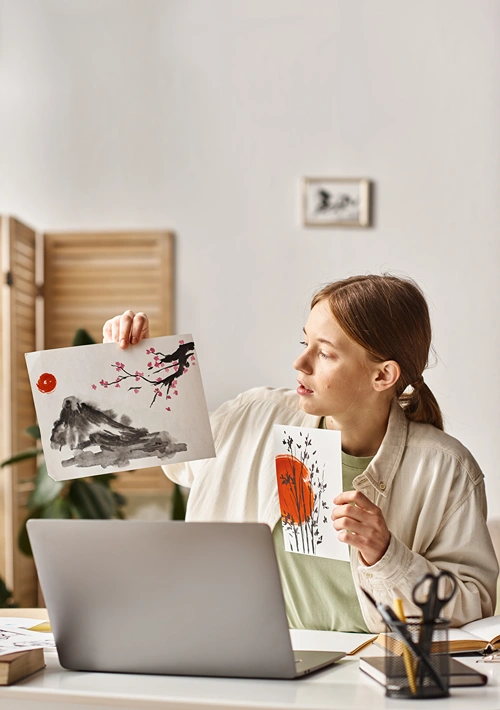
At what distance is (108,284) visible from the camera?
3.23m

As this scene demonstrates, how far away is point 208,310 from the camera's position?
3.22m

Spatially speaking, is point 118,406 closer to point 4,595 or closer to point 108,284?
point 4,595

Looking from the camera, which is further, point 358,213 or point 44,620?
point 358,213

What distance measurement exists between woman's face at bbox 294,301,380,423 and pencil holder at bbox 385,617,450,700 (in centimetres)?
57

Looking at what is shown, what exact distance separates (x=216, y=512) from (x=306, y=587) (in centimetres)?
22

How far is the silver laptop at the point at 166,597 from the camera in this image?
2.96ft

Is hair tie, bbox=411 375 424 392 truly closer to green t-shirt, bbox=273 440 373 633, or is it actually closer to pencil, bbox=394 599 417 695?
green t-shirt, bbox=273 440 373 633

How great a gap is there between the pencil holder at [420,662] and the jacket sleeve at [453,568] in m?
0.29

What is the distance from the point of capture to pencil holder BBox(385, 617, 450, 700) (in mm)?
849

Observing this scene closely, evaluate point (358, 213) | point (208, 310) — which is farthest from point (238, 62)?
point (208, 310)

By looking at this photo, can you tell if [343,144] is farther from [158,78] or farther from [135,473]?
[135,473]

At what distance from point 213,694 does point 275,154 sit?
2.62 meters

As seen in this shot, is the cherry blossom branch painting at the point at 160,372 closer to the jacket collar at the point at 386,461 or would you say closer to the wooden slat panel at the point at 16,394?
the jacket collar at the point at 386,461

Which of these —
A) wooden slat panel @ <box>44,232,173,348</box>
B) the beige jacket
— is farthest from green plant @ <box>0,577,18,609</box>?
the beige jacket
